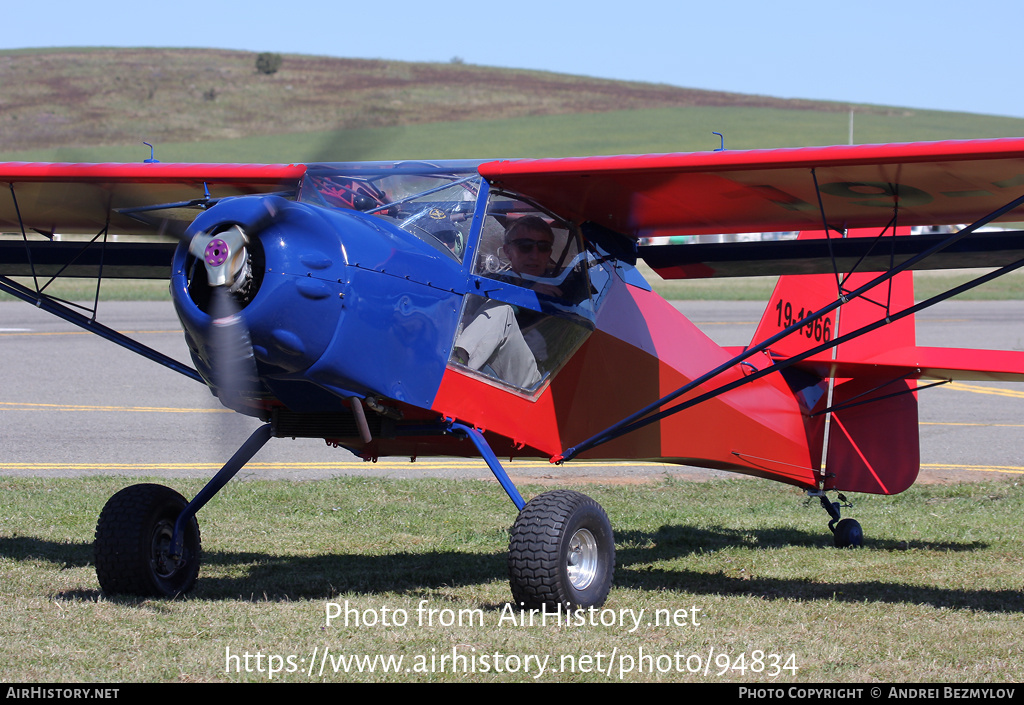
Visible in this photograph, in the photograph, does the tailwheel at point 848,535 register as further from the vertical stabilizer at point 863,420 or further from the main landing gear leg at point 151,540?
the main landing gear leg at point 151,540

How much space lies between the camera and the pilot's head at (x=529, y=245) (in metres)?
6.38

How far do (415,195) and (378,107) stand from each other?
42.8 m

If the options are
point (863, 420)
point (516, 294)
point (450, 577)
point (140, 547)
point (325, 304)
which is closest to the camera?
point (325, 304)

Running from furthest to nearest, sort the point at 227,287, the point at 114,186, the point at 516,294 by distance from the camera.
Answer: the point at 114,186 → the point at 516,294 → the point at 227,287

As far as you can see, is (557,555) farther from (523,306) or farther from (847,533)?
(847,533)

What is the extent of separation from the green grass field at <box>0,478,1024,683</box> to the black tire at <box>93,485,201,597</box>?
0.46 ft

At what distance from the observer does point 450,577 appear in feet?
22.7

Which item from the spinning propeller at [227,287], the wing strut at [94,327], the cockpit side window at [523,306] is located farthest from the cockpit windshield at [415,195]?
the wing strut at [94,327]

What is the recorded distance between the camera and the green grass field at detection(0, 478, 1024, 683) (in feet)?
15.8

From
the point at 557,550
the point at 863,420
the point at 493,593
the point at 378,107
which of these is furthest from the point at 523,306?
the point at 378,107

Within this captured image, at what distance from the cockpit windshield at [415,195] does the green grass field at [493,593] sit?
207 centimetres

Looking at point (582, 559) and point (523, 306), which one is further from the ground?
point (523, 306)

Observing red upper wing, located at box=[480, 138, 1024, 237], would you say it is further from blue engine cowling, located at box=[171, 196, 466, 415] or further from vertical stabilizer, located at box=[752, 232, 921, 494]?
vertical stabilizer, located at box=[752, 232, 921, 494]

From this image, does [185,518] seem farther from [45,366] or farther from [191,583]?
[45,366]
